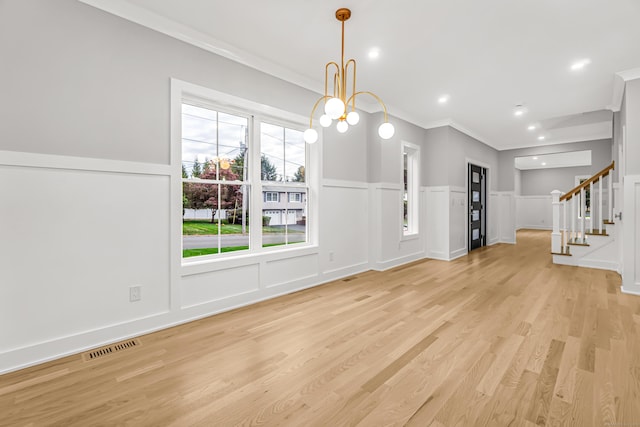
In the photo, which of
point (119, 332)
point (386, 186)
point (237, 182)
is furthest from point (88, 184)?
point (386, 186)

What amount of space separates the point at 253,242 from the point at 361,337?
5.41ft

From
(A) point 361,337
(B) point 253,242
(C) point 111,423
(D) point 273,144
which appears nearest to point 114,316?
(C) point 111,423

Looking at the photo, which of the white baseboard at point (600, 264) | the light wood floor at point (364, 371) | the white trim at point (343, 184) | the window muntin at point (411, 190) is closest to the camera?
the light wood floor at point (364, 371)

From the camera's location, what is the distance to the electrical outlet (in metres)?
2.58

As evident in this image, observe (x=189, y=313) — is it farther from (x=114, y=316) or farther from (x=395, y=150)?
(x=395, y=150)

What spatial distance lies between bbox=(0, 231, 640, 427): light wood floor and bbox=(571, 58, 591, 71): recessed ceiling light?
2.83 metres

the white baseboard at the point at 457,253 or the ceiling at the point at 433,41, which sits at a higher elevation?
the ceiling at the point at 433,41

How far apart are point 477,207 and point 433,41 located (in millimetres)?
5539

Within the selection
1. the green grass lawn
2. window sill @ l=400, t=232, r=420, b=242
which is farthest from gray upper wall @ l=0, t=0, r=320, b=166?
window sill @ l=400, t=232, r=420, b=242

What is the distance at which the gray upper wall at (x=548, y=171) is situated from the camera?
7293 millimetres

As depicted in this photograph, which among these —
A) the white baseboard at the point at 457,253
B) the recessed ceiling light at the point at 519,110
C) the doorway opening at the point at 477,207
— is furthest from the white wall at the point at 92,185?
the doorway opening at the point at 477,207

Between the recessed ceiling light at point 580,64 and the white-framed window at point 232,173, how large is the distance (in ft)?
11.1

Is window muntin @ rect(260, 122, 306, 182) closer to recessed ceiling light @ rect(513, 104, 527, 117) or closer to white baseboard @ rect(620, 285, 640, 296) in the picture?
recessed ceiling light @ rect(513, 104, 527, 117)

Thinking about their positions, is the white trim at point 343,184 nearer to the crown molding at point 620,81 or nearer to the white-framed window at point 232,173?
the white-framed window at point 232,173
